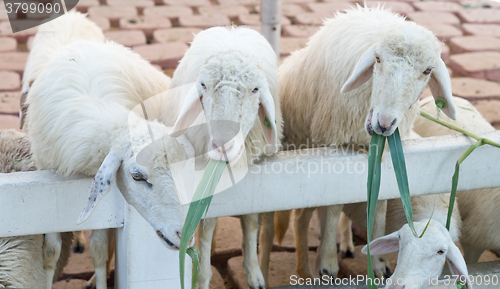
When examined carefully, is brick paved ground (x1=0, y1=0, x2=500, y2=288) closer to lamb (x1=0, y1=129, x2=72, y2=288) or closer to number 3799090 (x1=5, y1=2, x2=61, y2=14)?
number 3799090 (x1=5, y1=2, x2=61, y2=14)

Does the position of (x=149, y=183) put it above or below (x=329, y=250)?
above

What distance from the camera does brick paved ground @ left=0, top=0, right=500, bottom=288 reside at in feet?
17.2

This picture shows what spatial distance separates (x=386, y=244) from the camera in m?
2.59

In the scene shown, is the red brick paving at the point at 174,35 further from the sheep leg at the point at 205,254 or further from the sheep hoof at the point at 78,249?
the sheep leg at the point at 205,254

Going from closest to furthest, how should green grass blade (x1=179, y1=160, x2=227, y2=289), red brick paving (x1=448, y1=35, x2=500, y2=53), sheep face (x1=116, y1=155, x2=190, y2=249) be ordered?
green grass blade (x1=179, y1=160, x2=227, y2=289), sheep face (x1=116, y1=155, x2=190, y2=249), red brick paving (x1=448, y1=35, x2=500, y2=53)

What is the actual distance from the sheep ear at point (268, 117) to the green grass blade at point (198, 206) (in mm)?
324

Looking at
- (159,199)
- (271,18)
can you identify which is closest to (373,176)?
(159,199)

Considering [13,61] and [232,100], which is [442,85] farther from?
[13,61]

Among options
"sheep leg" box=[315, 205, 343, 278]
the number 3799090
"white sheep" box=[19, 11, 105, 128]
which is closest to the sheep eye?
"sheep leg" box=[315, 205, 343, 278]

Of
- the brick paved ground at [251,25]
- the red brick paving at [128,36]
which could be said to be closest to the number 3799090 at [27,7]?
the brick paved ground at [251,25]

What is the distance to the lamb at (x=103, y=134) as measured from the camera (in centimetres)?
210

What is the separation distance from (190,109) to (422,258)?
1.22m

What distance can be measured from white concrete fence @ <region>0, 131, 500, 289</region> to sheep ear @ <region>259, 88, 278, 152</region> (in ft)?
0.38

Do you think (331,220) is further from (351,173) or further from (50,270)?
(50,270)
